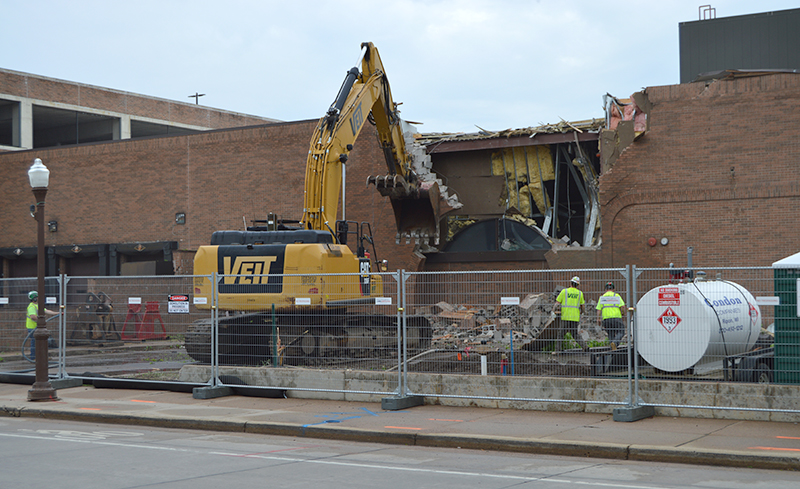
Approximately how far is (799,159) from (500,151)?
9512 mm

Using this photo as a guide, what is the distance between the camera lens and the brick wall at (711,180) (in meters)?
22.0

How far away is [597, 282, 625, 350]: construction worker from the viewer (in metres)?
13.6

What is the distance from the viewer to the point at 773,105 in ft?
72.5

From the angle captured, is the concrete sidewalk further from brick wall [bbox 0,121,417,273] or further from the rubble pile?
brick wall [bbox 0,121,417,273]

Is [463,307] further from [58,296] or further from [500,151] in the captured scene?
[500,151]

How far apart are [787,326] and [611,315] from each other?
4.22 meters

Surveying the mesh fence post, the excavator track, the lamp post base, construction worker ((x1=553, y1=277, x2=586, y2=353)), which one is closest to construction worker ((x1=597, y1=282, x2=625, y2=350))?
construction worker ((x1=553, y1=277, x2=586, y2=353))

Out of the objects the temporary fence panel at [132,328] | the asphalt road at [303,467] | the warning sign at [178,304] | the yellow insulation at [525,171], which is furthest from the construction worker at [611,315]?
the yellow insulation at [525,171]

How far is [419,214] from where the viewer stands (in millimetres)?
26672

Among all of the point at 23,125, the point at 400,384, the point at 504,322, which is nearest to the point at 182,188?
the point at 23,125

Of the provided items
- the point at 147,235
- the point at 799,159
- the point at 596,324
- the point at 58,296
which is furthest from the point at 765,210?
the point at 147,235

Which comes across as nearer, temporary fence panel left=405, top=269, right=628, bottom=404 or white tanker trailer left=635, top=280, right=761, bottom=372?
white tanker trailer left=635, top=280, right=761, bottom=372

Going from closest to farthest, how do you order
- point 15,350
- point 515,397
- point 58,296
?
point 515,397, point 58,296, point 15,350

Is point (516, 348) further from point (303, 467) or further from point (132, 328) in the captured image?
point (132, 328)
